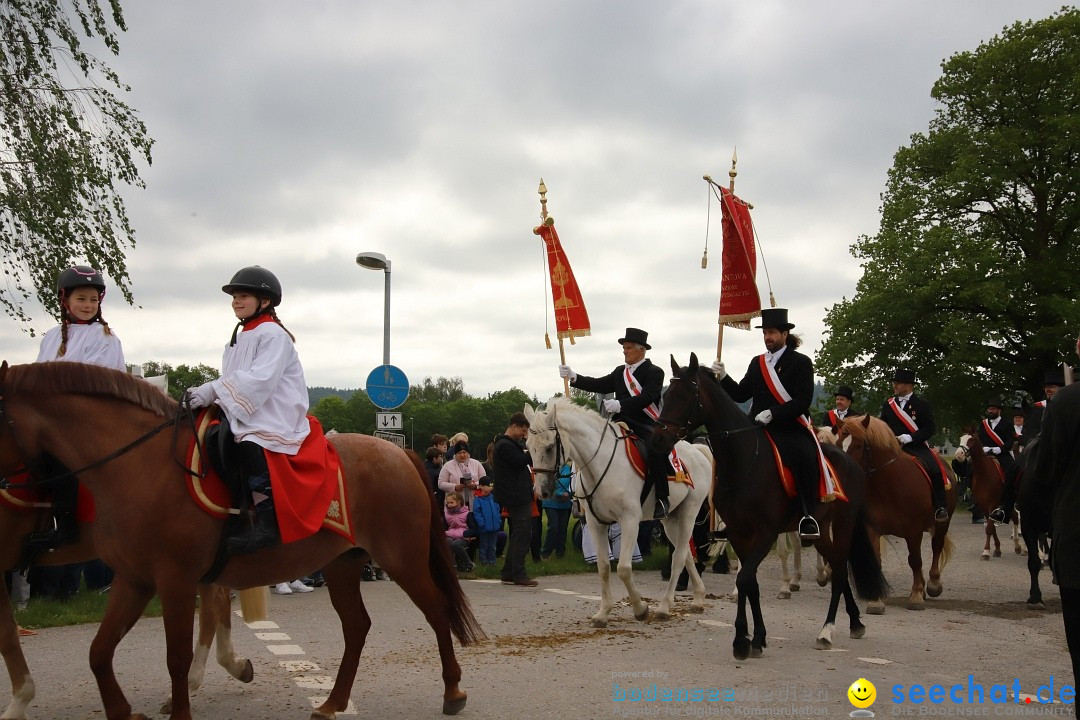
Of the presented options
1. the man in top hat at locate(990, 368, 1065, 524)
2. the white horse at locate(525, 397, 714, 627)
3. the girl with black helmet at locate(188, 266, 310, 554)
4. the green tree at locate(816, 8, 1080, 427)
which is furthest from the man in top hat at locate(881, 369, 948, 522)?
the green tree at locate(816, 8, 1080, 427)

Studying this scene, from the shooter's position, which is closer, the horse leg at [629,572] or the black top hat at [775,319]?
the black top hat at [775,319]

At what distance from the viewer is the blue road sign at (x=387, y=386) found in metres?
14.9

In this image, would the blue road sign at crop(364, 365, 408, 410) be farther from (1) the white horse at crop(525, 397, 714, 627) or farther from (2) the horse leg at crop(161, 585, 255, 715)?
(2) the horse leg at crop(161, 585, 255, 715)

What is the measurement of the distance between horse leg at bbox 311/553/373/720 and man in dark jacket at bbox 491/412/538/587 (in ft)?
23.9

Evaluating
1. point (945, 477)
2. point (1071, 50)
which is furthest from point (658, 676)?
point (1071, 50)

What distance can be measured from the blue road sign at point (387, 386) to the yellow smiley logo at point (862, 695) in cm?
946

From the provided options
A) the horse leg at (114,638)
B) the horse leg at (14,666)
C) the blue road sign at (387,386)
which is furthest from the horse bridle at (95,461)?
the blue road sign at (387,386)

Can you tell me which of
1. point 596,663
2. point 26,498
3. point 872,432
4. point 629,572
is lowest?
point 596,663

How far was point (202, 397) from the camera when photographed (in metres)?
5.66

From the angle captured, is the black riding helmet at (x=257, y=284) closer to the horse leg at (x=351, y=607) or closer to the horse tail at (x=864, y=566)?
the horse leg at (x=351, y=607)

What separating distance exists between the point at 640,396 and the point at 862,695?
501 cm

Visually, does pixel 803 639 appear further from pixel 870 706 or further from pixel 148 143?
pixel 148 143

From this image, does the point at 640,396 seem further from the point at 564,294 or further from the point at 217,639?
the point at 217,639

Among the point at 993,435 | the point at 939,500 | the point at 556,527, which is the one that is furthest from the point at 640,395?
the point at 993,435
